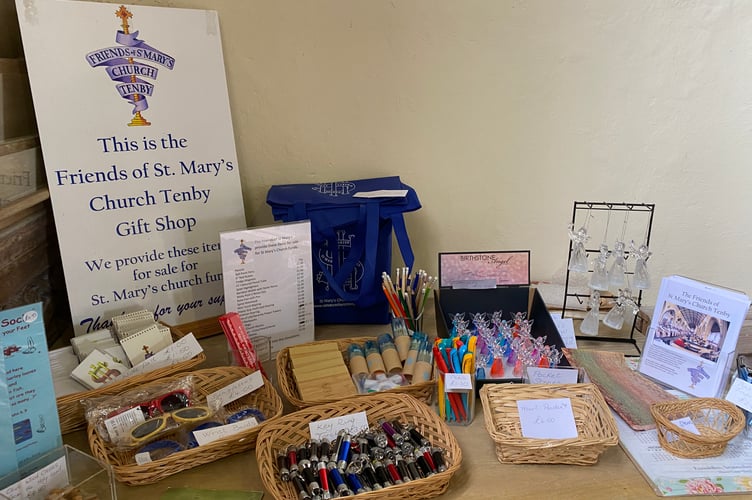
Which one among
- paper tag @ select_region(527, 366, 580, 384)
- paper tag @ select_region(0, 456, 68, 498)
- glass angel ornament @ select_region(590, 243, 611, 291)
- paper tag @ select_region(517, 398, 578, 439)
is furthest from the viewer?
glass angel ornament @ select_region(590, 243, 611, 291)

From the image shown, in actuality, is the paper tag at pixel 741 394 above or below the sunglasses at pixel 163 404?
below

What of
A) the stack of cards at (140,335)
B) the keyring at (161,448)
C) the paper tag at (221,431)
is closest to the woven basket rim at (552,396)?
the paper tag at (221,431)

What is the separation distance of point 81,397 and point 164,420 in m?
0.19

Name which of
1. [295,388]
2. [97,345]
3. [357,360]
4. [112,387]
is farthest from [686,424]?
[97,345]

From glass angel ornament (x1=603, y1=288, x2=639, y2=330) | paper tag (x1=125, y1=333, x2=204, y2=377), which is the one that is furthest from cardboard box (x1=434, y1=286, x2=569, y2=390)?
paper tag (x1=125, y1=333, x2=204, y2=377)

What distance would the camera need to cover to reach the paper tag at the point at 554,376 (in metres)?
1.19

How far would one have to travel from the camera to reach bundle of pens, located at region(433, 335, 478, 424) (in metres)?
1.13

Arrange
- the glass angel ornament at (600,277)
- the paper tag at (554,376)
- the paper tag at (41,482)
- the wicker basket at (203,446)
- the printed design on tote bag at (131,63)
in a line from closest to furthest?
the paper tag at (41,482)
the wicker basket at (203,446)
the paper tag at (554,376)
the printed design on tote bag at (131,63)
the glass angel ornament at (600,277)

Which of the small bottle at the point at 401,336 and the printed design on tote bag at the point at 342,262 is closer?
the small bottle at the point at 401,336

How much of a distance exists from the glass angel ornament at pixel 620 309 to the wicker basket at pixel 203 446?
856 millimetres

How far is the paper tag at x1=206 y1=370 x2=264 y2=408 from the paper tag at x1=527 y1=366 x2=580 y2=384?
0.58 metres

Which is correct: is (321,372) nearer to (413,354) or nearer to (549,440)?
(413,354)

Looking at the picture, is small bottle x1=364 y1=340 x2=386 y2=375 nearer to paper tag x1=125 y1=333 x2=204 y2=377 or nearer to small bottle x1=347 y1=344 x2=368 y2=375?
small bottle x1=347 y1=344 x2=368 y2=375

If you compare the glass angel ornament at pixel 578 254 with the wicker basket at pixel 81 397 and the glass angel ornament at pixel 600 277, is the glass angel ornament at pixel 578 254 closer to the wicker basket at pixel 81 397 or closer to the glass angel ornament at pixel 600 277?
the glass angel ornament at pixel 600 277
